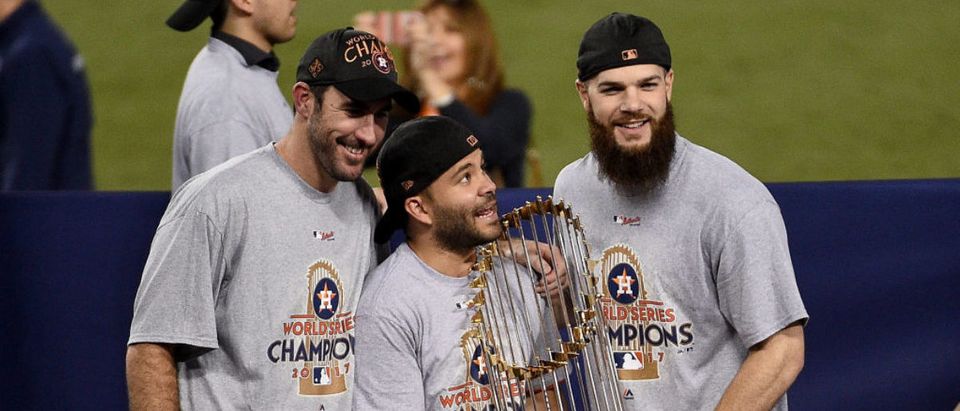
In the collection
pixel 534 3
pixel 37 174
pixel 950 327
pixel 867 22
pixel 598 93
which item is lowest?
pixel 950 327

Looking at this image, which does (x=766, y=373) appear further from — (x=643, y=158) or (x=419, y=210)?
(x=419, y=210)

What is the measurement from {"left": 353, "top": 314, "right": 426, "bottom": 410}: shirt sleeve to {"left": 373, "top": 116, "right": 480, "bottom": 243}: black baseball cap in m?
0.31

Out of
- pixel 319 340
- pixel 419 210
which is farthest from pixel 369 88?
pixel 319 340

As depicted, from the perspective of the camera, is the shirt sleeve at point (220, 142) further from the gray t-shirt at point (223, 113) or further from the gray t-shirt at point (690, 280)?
the gray t-shirt at point (690, 280)

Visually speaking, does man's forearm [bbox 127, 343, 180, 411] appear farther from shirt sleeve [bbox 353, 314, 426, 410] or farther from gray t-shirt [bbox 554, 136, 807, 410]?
gray t-shirt [bbox 554, 136, 807, 410]

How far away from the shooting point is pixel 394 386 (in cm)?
318

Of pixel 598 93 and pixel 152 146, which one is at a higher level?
pixel 152 146

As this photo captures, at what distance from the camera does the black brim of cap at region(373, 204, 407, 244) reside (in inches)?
132

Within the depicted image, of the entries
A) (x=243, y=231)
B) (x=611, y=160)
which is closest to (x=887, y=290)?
(x=611, y=160)

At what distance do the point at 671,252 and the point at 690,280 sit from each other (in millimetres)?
81

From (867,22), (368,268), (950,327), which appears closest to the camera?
(368,268)

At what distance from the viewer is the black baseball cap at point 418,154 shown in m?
3.27

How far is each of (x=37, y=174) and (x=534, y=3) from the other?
401 centimetres

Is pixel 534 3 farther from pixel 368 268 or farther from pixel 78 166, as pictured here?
pixel 368 268
